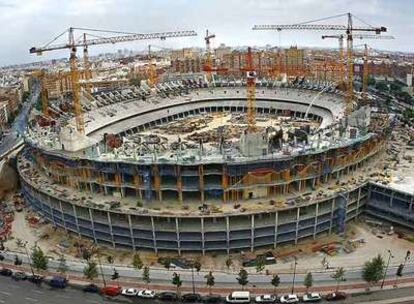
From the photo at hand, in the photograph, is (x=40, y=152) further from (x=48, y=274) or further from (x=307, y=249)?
(x=307, y=249)

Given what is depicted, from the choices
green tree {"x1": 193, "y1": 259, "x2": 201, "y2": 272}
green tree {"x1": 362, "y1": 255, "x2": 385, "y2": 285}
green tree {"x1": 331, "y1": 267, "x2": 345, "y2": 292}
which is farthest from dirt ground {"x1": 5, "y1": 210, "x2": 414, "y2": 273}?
green tree {"x1": 362, "y1": 255, "x2": 385, "y2": 285}

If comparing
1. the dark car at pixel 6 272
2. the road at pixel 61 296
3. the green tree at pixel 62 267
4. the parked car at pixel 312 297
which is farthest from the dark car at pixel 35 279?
the parked car at pixel 312 297

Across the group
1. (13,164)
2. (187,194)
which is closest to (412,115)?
(187,194)

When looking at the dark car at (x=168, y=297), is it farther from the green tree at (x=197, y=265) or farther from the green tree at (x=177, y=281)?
the green tree at (x=197, y=265)

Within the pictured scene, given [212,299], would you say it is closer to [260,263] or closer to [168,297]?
[168,297]

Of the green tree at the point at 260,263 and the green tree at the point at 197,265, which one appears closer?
the green tree at the point at 260,263

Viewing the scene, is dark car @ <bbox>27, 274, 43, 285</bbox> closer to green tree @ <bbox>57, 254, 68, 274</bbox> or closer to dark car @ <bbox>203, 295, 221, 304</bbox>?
green tree @ <bbox>57, 254, 68, 274</bbox>
